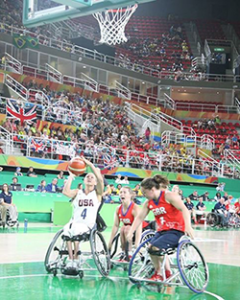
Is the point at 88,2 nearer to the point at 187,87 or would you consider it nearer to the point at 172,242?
the point at 172,242

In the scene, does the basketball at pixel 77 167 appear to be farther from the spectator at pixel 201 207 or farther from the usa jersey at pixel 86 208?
the spectator at pixel 201 207

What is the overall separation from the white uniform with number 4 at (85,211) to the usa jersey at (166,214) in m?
1.16

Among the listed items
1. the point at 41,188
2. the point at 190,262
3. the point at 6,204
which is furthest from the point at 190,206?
the point at 190,262

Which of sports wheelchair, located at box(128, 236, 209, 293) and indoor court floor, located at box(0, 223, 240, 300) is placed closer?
indoor court floor, located at box(0, 223, 240, 300)

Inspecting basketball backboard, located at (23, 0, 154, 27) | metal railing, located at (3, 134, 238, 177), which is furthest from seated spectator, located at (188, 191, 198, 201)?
basketball backboard, located at (23, 0, 154, 27)

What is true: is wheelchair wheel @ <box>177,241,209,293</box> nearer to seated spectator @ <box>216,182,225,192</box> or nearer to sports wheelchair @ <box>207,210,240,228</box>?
sports wheelchair @ <box>207,210,240,228</box>

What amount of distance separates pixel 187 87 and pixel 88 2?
3491 centimetres

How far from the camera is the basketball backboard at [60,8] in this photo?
10594 millimetres

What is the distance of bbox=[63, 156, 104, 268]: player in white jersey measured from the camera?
809 centimetres

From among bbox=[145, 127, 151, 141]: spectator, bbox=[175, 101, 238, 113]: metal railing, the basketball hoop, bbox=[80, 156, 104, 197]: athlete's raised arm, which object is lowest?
bbox=[80, 156, 104, 197]: athlete's raised arm

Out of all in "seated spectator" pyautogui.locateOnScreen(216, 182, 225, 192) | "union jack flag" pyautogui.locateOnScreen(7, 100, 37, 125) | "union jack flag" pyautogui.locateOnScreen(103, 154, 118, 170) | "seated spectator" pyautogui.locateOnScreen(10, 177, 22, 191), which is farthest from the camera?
"seated spectator" pyautogui.locateOnScreen(216, 182, 225, 192)

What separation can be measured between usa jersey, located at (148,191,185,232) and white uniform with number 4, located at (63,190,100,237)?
1.16m

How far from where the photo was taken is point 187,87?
44.9m

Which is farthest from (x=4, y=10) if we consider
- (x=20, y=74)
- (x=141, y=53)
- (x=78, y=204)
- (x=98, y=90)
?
(x=78, y=204)
